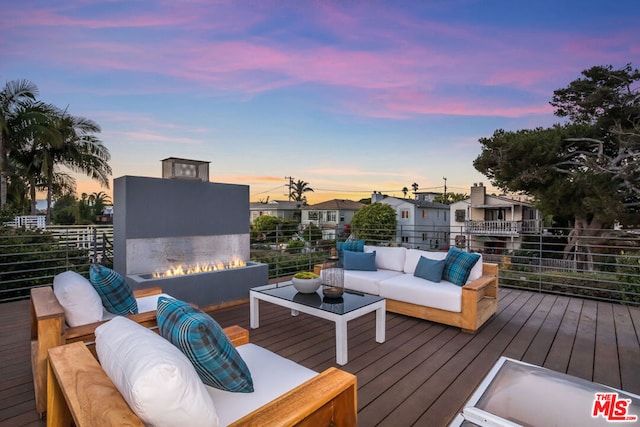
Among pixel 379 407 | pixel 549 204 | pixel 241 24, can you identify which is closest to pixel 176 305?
pixel 379 407

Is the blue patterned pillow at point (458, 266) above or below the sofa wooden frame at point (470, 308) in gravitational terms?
above

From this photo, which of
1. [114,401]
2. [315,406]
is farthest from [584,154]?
[114,401]

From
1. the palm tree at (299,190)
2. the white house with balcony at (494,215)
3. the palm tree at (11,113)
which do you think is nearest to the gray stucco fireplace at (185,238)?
the palm tree at (11,113)

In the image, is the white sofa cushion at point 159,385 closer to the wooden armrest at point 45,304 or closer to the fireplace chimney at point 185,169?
the wooden armrest at point 45,304

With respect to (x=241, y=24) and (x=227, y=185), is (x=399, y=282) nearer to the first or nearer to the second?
(x=227, y=185)

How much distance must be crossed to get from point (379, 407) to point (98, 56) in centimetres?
610

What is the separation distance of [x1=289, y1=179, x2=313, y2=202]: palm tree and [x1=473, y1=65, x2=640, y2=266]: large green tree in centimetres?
3065

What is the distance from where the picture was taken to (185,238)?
4.23m

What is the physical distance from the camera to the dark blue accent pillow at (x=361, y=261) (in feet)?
14.3

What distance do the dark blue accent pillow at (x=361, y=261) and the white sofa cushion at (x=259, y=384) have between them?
8.34ft

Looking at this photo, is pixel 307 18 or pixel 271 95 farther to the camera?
pixel 271 95

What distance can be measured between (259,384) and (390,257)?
3.10m

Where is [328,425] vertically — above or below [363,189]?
below

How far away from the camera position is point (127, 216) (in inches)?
147
